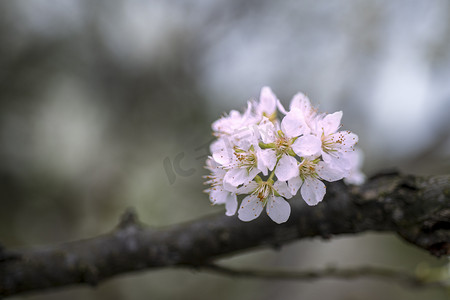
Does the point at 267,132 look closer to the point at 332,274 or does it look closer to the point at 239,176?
the point at 239,176

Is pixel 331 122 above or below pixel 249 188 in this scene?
above

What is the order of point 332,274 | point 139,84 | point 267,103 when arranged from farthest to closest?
point 139,84
point 332,274
point 267,103

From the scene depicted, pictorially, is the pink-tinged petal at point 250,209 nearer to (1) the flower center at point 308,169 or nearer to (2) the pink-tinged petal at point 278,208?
(2) the pink-tinged petal at point 278,208

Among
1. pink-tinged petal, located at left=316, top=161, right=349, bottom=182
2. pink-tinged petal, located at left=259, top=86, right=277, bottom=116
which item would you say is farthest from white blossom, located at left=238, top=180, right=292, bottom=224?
pink-tinged petal, located at left=259, top=86, right=277, bottom=116

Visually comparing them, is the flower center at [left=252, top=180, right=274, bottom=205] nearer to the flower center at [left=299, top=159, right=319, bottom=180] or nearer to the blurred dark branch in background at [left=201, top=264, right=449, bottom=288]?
the flower center at [left=299, top=159, right=319, bottom=180]

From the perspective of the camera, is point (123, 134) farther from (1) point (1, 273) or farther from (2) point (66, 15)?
(1) point (1, 273)

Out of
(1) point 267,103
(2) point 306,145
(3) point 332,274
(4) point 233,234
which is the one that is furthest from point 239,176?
(3) point 332,274
